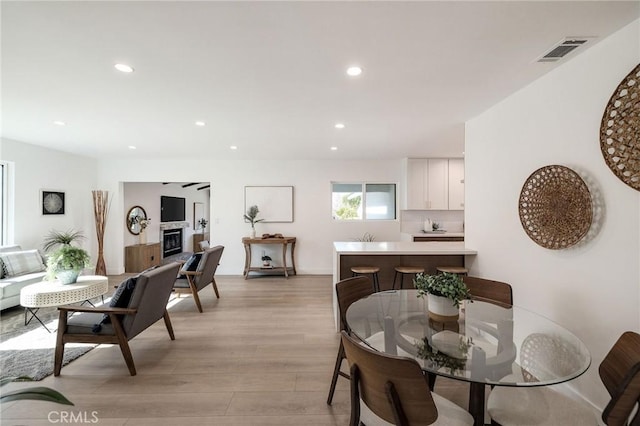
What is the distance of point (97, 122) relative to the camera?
11.6 feet

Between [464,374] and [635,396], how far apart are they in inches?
22.9

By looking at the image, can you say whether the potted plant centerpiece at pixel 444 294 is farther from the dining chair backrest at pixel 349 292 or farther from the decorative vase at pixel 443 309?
the dining chair backrest at pixel 349 292

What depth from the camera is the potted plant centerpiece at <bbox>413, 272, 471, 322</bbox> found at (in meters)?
1.78

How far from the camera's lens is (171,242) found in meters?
8.45

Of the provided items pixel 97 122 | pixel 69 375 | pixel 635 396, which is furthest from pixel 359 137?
pixel 69 375

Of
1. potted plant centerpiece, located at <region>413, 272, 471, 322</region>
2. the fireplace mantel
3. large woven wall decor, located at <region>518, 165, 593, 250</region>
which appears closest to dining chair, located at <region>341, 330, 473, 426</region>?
potted plant centerpiece, located at <region>413, 272, 471, 322</region>

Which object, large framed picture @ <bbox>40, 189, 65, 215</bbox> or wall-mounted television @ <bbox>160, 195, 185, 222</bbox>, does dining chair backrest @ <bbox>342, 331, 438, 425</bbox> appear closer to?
large framed picture @ <bbox>40, 189, 65, 215</bbox>

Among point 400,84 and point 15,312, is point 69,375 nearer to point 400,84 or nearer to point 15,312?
point 15,312

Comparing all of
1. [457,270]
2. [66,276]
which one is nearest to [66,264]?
[66,276]

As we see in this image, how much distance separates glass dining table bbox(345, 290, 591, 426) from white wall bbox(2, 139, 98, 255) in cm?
563

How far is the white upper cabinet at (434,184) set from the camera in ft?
19.2

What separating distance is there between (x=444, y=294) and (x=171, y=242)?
8458 mm

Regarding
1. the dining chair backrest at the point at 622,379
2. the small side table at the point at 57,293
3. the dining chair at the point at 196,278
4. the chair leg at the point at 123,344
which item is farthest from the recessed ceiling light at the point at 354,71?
the small side table at the point at 57,293

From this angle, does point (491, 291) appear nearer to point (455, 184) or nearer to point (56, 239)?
point (455, 184)
